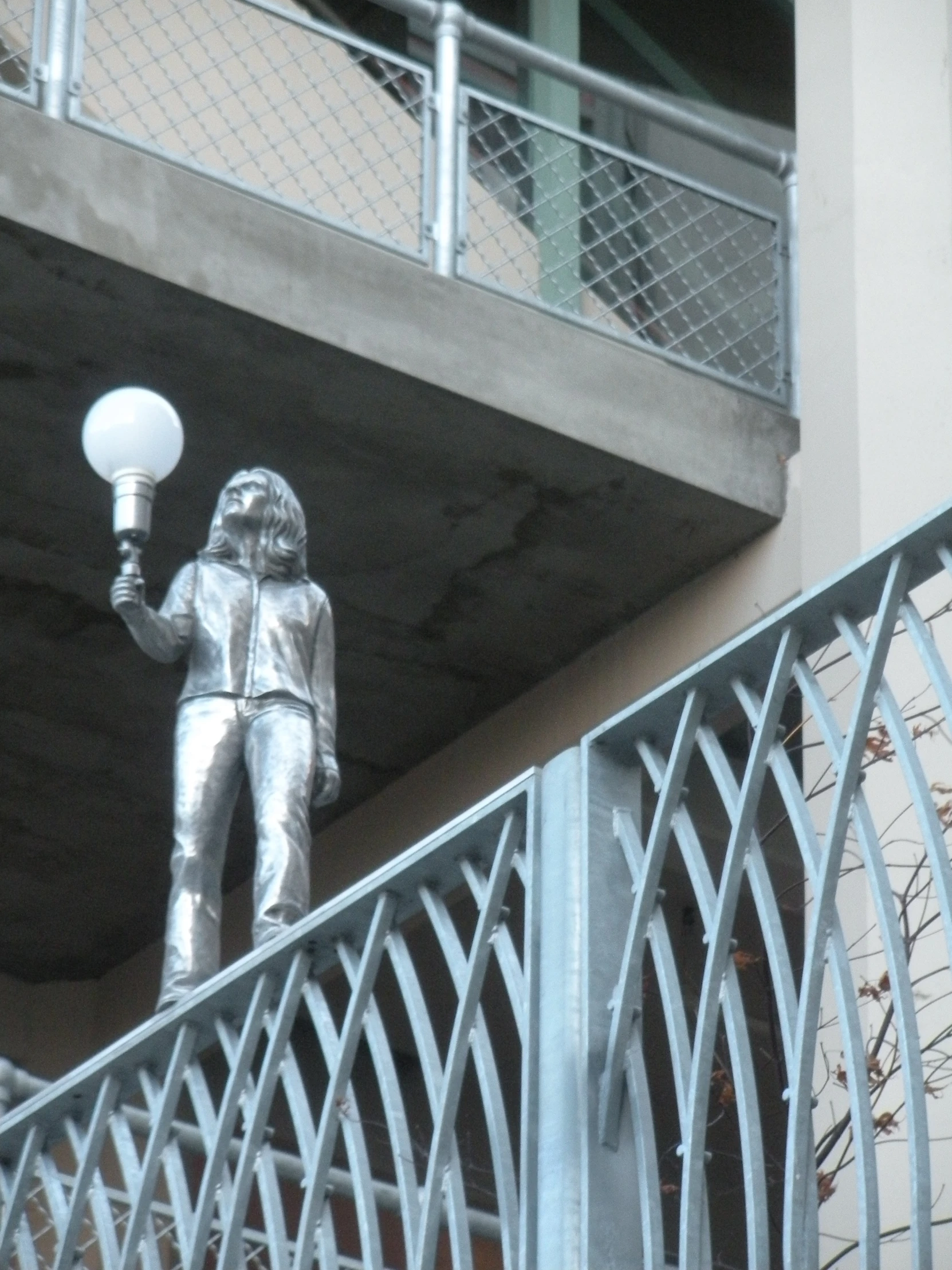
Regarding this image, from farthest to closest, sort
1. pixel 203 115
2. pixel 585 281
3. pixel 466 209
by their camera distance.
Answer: pixel 585 281 < pixel 203 115 < pixel 466 209

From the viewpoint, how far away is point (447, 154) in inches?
391

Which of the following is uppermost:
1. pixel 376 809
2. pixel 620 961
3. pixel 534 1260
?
pixel 376 809

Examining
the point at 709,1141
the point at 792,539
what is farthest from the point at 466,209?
the point at 709,1141

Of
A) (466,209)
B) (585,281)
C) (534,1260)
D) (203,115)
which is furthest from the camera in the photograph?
(585,281)

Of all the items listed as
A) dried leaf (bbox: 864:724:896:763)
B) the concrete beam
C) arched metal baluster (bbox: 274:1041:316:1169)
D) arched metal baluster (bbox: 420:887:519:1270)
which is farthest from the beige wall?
arched metal baluster (bbox: 420:887:519:1270)

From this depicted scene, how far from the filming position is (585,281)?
39.0 ft

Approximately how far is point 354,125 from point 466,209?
141 centimetres

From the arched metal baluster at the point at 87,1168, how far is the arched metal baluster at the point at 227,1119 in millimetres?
367

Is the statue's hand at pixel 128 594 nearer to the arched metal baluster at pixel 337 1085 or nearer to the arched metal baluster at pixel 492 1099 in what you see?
the arched metal baluster at pixel 337 1085

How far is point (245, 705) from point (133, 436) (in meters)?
0.94

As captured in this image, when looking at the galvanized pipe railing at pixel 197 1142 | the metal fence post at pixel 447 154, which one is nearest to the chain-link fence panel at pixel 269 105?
the metal fence post at pixel 447 154

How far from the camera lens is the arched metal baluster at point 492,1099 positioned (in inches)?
149

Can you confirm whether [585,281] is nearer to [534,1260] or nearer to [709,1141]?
[709,1141]

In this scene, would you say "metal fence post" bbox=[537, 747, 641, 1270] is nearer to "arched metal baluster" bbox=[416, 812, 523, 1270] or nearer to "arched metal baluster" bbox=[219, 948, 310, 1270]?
"arched metal baluster" bbox=[416, 812, 523, 1270]
